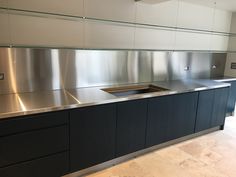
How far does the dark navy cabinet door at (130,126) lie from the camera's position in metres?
2.09

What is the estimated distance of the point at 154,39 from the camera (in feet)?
9.80

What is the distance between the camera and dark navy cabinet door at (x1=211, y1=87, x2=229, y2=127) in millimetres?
2979

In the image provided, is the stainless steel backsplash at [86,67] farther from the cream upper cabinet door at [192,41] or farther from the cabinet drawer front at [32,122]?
the cabinet drawer front at [32,122]

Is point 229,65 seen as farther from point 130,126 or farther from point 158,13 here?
point 130,126

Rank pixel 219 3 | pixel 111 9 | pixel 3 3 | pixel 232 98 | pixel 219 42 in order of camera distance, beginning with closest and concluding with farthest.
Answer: pixel 3 3 < pixel 111 9 < pixel 219 3 < pixel 232 98 < pixel 219 42

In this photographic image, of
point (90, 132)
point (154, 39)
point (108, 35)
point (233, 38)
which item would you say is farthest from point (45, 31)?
point (233, 38)

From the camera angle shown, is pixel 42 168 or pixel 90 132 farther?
pixel 90 132

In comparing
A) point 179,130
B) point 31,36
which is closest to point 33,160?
point 31,36

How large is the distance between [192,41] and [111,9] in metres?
1.68

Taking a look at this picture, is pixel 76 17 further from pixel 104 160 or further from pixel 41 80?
pixel 104 160

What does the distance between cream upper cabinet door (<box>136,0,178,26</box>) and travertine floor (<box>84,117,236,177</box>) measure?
181cm

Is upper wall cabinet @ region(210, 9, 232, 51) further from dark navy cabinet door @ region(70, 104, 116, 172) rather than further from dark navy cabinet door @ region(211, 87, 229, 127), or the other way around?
dark navy cabinet door @ region(70, 104, 116, 172)

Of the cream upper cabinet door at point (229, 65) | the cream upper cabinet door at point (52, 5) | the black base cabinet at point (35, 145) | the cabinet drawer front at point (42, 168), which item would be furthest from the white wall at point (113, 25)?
the cabinet drawer front at point (42, 168)

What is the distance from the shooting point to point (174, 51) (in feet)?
10.3
